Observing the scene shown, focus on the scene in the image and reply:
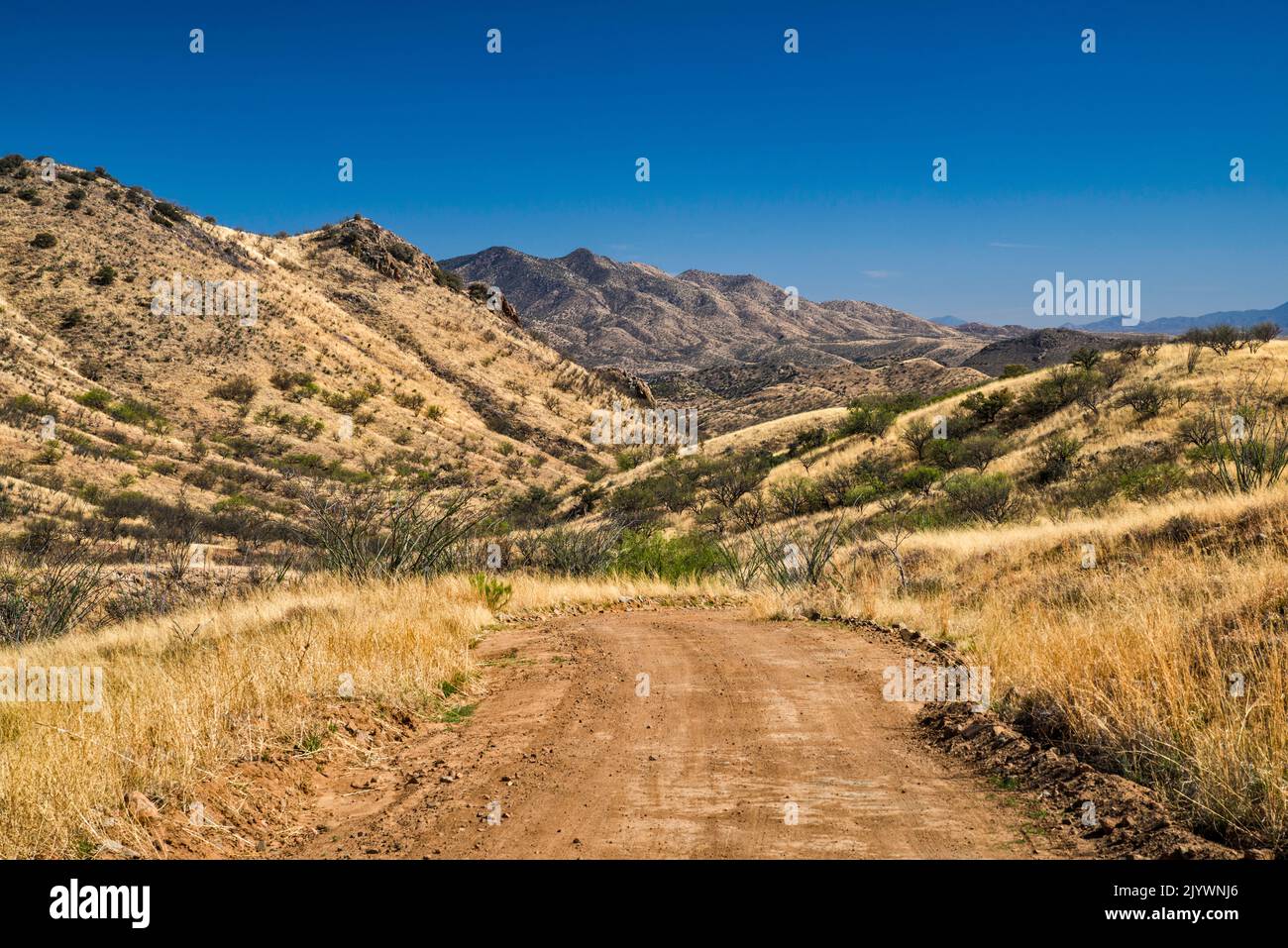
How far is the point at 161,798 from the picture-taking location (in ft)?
14.2

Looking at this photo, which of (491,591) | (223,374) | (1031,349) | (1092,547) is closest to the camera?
(491,591)

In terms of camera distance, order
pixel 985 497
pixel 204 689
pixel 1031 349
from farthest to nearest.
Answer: pixel 1031 349, pixel 985 497, pixel 204 689

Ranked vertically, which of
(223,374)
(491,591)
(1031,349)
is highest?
(1031,349)

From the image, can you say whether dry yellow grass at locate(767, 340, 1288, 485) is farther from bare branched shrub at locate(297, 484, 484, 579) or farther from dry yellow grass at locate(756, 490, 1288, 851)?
bare branched shrub at locate(297, 484, 484, 579)

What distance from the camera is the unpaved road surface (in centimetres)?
412

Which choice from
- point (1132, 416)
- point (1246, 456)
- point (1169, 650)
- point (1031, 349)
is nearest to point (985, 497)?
point (1132, 416)

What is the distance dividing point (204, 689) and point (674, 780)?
12.2ft

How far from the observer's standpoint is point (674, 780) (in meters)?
5.11

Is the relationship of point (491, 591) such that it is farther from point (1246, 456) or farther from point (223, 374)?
Answer: point (223, 374)

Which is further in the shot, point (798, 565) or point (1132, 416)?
point (1132, 416)

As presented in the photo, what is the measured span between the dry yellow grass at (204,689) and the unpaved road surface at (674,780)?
717 mm

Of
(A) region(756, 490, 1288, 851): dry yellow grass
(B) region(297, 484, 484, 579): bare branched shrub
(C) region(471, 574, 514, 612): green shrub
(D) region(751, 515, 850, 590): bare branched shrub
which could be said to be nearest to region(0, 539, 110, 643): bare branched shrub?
(B) region(297, 484, 484, 579): bare branched shrub

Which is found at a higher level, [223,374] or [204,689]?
[223,374]

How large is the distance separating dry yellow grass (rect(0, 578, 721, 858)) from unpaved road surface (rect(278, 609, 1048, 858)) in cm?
72
